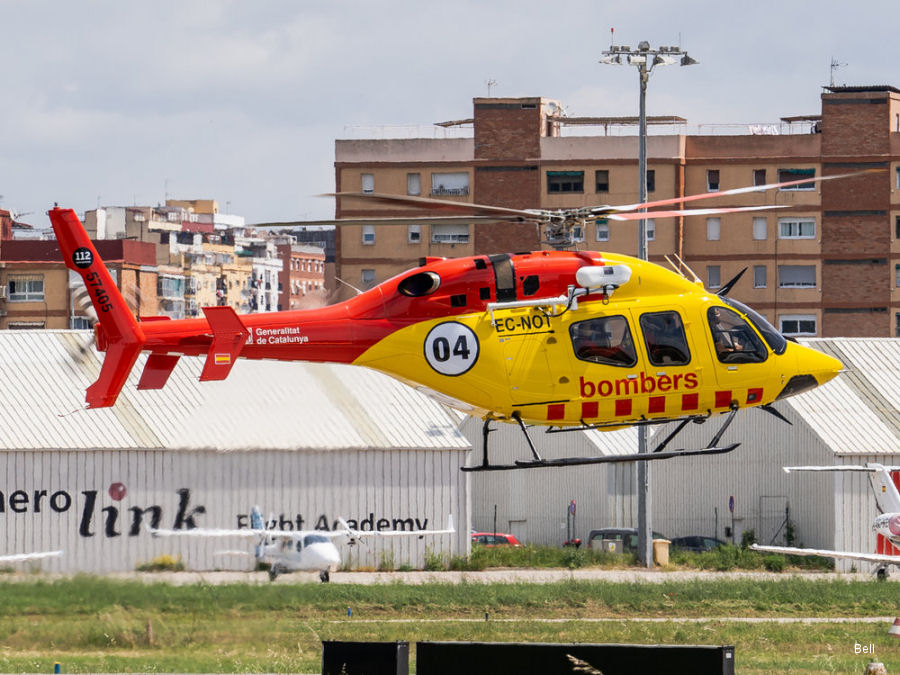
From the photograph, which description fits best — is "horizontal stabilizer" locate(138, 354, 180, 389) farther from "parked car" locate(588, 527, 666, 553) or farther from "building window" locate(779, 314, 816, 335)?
"building window" locate(779, 314, 816, 335)

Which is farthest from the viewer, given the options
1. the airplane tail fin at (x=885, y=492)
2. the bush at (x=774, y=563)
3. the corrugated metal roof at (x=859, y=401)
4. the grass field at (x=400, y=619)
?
the corrugated metal roof at (x=859, y=401)

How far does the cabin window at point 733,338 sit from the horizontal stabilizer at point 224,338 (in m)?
7.14

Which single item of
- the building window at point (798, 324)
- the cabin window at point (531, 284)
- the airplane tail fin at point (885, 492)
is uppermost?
the building window at point (798, 324)

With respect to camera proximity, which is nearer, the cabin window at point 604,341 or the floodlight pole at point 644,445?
the cabin window at point 604,341

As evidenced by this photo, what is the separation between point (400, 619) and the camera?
39.4 meters

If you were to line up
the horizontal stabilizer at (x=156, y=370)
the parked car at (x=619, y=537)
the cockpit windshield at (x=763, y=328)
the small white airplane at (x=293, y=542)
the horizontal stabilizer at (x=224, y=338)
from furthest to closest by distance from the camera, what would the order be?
the parked car at (x=619, y=537), the small white airplane at (x=293, y=542), the cockpit windshield at (x=763, y=328), the horizontal stabilizer at (x=156, y=370), the horizontal stabilizer at (x=224, y=338)

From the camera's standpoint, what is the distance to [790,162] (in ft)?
316

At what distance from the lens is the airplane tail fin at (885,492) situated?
4500 centimetres

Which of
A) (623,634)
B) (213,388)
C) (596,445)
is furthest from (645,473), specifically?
(213,388)

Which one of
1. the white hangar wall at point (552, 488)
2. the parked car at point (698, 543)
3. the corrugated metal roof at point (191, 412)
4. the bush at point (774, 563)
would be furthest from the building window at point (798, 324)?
the corrugated metal roof at point (191, 412)

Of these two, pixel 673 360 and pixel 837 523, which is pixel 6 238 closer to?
pixel 837 523

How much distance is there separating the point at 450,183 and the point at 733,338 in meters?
73.4

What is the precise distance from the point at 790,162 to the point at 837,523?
51.5 metres

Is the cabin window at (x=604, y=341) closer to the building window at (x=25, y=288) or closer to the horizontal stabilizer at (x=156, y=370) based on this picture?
the horizontal stabilizer at (x=156, y=370)
